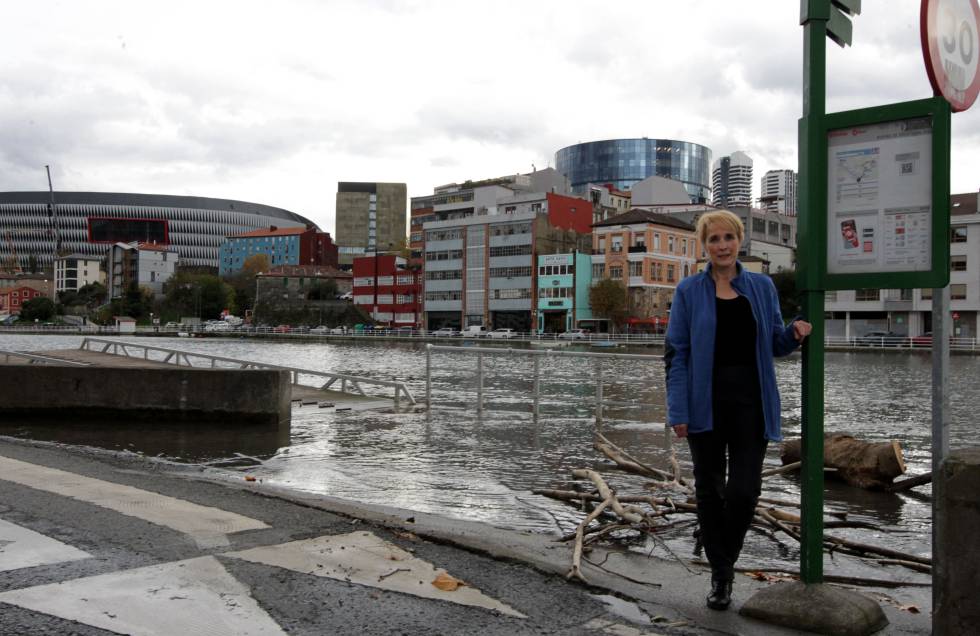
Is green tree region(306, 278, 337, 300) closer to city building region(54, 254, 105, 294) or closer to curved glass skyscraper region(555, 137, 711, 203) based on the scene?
curved glass skyscraper region(555, 137, 711, 203)

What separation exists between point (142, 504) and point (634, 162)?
17945cm

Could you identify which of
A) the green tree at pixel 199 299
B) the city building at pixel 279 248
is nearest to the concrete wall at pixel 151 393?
the green tree at pixel 199 299

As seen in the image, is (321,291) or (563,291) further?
(321,291)

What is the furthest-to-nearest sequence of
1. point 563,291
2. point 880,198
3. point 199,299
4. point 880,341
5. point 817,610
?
point 199,299
point 563,291
point 880,341
point 880,198
point 817,610

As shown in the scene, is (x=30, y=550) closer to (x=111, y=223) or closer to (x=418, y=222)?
(x=418, y=222)

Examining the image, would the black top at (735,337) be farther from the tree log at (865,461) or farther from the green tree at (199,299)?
the green tree at (199,299)

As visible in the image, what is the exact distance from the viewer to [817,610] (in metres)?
3.40

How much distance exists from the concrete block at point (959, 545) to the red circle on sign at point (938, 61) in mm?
1398

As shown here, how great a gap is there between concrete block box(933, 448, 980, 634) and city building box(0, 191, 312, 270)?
189069mm

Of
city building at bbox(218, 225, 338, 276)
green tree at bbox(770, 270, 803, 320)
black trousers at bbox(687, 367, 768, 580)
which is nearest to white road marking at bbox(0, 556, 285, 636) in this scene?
black trousers at bbox(687, 367, 768, 580)

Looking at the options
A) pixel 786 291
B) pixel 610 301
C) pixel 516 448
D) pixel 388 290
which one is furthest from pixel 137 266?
pixel 516 448

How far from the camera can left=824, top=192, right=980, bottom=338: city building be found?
6506 cm

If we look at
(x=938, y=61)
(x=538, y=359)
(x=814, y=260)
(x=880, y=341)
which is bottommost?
(x=880, y=341)

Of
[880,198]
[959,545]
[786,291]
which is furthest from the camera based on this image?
[786,291]
